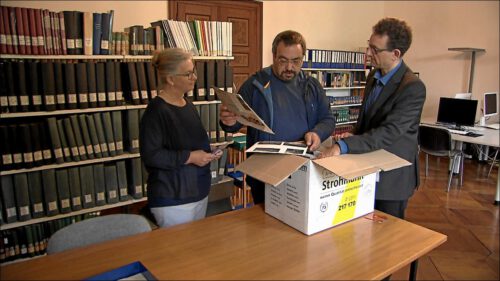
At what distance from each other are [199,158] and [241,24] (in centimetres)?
382

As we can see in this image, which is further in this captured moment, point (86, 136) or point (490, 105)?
point (490, 105)

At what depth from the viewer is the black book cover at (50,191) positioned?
8.67 feet

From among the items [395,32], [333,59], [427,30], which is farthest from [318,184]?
[427,30]

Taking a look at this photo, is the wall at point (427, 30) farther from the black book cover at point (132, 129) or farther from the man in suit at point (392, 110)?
the man in suit at point (392, 110)

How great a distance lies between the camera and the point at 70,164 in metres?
2.69

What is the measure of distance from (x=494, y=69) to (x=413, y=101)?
553 centimetres

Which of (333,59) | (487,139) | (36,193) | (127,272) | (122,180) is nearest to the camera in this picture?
(127,272)

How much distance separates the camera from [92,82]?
2689 millimetres

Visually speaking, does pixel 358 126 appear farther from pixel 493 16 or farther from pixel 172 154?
pixel 493 16

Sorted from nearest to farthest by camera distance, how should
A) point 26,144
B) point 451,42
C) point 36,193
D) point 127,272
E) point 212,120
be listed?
point 127,272 → point 26,144 → point 36,193 → point 212,120 → point 451,42

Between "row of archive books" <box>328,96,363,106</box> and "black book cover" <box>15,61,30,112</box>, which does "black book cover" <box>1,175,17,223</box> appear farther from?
"row of archive books" <box>328,96,363,106</box>

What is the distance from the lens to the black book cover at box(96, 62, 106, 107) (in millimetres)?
2709

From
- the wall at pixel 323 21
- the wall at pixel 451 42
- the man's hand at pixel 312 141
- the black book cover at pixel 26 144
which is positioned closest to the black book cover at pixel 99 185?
the black book cover at pixel 26 144

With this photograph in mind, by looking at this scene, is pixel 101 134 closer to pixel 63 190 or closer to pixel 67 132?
pixel 67 132
